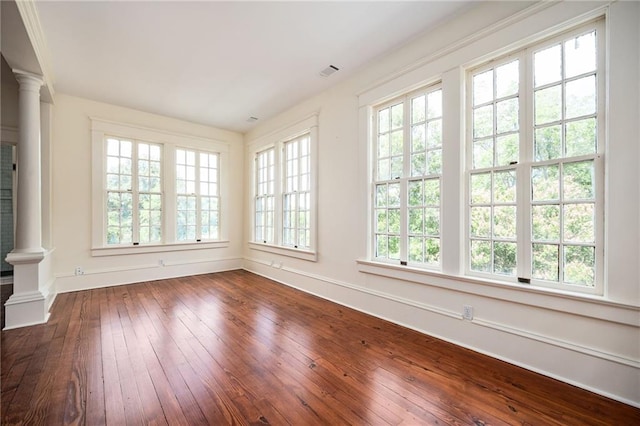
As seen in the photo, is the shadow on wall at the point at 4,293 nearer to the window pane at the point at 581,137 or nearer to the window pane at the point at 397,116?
the window pane at the point at 397,116

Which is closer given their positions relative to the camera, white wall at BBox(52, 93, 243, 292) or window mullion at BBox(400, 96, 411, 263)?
window mullion at BBox(400, 96, 411, 263)

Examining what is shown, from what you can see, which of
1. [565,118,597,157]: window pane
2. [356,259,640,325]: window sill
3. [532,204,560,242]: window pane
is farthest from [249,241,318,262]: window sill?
[565,118,597,157]: window pane

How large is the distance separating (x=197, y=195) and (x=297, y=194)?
2.34 metres

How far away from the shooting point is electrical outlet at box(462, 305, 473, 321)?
244 cm

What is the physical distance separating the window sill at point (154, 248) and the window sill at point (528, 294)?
4096 mm

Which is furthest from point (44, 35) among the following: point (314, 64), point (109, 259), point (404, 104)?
point (404, 104)

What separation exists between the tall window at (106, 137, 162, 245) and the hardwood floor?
183cm

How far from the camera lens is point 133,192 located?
484 cm

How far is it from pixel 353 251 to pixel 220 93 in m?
3.13

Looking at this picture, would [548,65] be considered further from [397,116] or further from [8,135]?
[8,135]

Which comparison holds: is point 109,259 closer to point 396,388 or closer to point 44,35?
point 44,35

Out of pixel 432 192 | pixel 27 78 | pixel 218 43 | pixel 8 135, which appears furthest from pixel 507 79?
pixel 8 135

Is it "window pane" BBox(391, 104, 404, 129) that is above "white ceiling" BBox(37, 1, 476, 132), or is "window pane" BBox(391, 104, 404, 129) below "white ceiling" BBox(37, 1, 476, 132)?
below

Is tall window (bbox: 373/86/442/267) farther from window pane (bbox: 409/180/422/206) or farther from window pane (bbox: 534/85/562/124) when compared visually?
window pane (bbox: 534/85/562/124)
